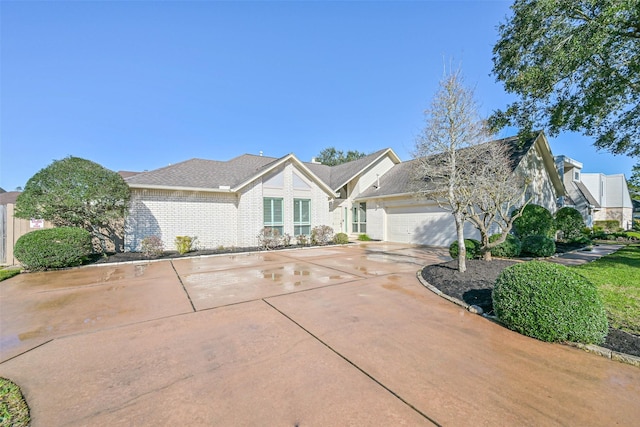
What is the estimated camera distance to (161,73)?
11.7m

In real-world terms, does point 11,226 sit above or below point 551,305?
above

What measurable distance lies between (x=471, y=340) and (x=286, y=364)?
2.62 meters

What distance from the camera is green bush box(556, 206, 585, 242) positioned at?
567 inches

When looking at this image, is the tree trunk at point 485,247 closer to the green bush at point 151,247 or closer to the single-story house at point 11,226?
the green bush at point 151,247

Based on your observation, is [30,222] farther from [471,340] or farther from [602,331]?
[602,331]

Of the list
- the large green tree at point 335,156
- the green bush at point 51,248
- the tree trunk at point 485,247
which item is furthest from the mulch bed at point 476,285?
the large green tree at point 335,156

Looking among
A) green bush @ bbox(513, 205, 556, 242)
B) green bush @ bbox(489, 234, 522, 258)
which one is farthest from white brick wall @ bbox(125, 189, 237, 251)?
green bush @ bbox(513, 205, 556, 242)

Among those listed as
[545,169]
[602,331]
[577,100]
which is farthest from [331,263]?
[545,169]

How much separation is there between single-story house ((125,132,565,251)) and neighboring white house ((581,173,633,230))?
23046 mm

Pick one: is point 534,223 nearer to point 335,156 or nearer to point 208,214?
point 208,214

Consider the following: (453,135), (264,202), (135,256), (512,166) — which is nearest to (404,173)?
(512,166)

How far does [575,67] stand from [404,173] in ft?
32.6

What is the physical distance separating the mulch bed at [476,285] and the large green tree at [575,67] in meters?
7.42

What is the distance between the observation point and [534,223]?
483 inches
